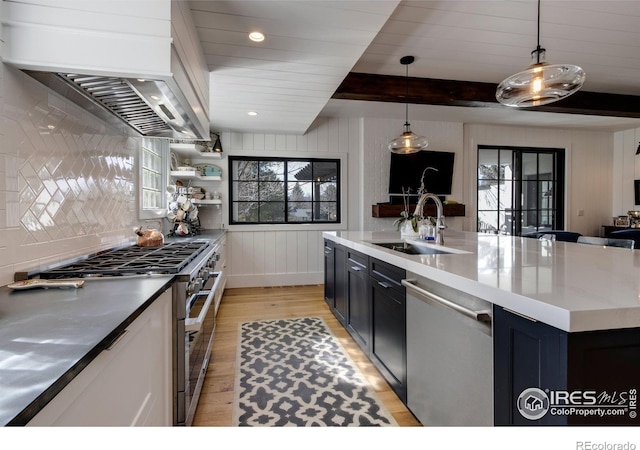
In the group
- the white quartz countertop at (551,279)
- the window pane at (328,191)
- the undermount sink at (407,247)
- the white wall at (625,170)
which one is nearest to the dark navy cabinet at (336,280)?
the undermount sink at (407,247)

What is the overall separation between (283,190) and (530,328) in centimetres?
417

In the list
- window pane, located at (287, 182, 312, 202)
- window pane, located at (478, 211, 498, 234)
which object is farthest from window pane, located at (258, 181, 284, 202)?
window pane, located at (478, 211, 498, 234)

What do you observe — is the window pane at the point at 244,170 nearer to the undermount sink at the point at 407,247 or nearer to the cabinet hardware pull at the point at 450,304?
the undermount sink at the point at 407,247

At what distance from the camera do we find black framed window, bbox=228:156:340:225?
4.75 metres

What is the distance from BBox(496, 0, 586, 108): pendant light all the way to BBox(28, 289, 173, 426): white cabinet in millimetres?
2353

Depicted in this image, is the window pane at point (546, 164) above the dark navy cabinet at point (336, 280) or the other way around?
above

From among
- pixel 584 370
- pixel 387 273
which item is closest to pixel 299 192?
pixel 387 273

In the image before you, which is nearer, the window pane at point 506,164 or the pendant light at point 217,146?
the pendant light at point 217,146

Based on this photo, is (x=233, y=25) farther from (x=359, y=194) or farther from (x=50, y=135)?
(x=359, y=194)

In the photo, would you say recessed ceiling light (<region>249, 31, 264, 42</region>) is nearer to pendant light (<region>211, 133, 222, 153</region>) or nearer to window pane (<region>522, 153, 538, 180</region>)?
pendant light (<region>211, 133, 222, 153</region>)

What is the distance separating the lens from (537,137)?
5.64 metres

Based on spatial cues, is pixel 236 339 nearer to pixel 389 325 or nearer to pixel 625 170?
pixel 389 325

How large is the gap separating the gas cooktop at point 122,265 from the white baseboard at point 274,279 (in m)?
2.77

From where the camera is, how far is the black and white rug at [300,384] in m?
1.73
